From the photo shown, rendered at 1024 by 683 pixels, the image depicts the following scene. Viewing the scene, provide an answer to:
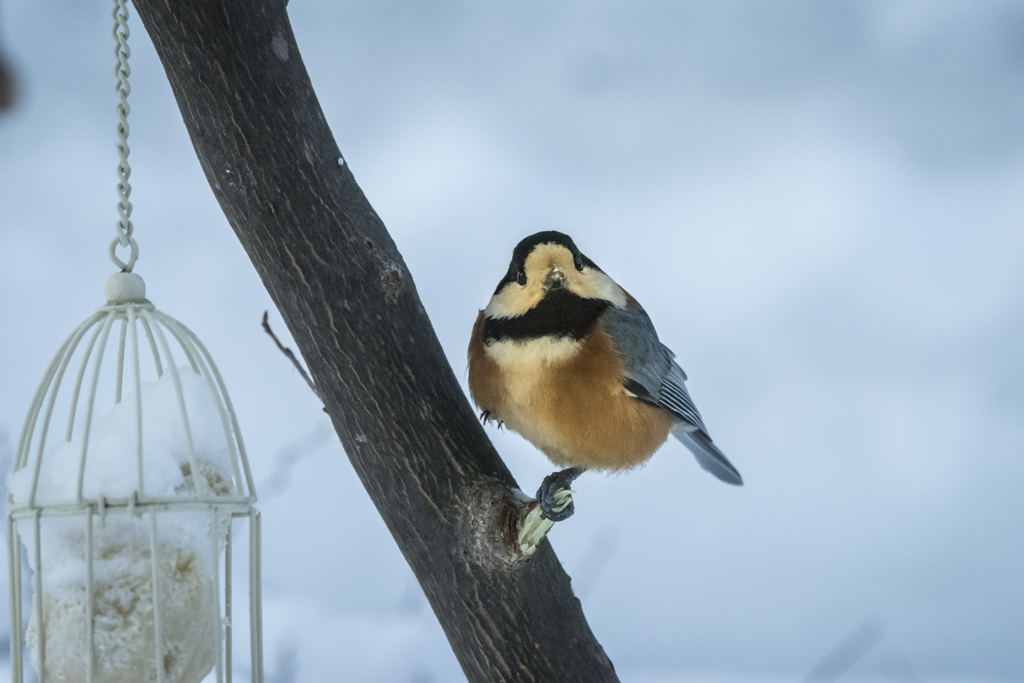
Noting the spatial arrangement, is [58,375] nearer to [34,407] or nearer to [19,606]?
[34,407]

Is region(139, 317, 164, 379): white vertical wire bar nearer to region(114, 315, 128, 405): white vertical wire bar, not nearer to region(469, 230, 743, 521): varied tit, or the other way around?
region(114, 315, 128, 405): white vertical wire bar

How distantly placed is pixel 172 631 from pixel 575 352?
66 cm

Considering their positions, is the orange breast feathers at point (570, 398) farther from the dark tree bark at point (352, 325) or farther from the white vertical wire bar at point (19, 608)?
the white vertical wire bar at point (19, 608)

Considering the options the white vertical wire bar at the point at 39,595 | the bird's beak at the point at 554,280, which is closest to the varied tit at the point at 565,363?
the bird's beak at the point at 554,280

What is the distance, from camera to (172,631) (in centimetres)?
108

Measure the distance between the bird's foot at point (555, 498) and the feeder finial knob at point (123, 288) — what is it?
569 mm

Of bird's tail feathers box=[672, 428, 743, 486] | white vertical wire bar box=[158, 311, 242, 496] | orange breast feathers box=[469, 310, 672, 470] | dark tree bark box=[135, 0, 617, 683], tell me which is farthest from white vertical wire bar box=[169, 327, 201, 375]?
bird's tail feathers box=[672, 428, 743, 486]

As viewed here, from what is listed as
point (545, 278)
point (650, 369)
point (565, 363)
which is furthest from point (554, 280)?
point (650, 369)

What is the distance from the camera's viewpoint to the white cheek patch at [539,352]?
1353 millimetres

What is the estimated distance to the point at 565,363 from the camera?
135 cm

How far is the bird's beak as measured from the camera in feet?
4.35

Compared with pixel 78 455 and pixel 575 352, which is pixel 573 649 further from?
pixel 78 455

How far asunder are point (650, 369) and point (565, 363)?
0.17m

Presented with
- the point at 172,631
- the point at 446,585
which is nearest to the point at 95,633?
the point at 172,631
